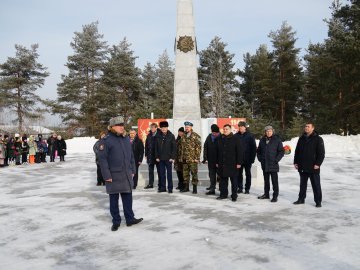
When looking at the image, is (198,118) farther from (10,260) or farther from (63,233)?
(10,260)

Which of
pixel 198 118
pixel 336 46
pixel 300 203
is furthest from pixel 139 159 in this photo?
pixel 336 46

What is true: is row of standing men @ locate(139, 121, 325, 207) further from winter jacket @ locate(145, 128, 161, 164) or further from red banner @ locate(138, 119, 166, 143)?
red banner @ locate(138, 119, 166, 143)

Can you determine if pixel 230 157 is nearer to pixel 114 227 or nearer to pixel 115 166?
pixel 115 166

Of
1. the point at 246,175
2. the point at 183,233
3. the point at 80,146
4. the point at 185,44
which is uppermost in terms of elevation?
the point at 185,44

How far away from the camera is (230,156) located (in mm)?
7242

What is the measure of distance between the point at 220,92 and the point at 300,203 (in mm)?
30445

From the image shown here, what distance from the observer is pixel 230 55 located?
40844 mm

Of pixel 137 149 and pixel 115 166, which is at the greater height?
pixel 137 149

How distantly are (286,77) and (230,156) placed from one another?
3488 centimetres

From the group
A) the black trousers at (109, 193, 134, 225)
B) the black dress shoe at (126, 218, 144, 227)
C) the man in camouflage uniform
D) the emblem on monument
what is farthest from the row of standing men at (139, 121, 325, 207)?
the emblem on monument

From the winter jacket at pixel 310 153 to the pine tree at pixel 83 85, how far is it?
34.6m

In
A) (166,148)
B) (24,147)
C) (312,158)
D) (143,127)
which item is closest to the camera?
(312,158)

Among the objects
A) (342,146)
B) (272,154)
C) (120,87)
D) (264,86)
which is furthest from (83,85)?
(272,154)

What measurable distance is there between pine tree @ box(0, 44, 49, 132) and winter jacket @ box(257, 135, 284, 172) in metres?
36.8
